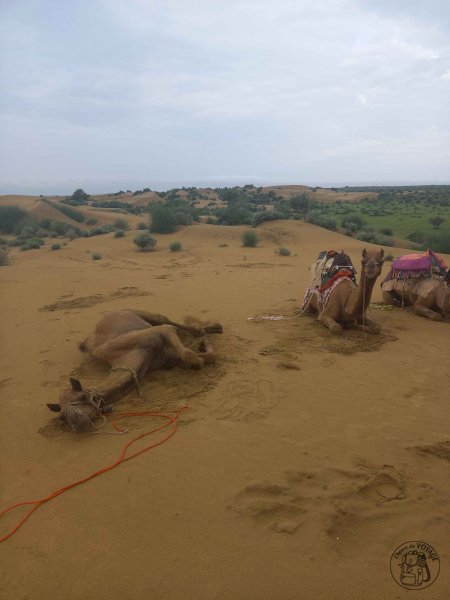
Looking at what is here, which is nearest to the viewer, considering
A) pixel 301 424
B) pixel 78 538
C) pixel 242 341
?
pixel 78 538

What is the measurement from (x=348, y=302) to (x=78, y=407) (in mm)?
4644

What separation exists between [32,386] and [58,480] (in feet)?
6.73

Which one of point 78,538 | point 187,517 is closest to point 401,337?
point 187,517

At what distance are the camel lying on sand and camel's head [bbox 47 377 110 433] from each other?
6.31 meters

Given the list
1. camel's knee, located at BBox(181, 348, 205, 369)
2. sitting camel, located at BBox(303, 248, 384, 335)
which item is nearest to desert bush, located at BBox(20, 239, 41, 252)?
sitting camel, located at BBox(303, 248, 384, 335)

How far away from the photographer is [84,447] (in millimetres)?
3783

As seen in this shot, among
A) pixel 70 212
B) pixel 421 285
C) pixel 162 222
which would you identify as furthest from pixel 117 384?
pixel 70 212

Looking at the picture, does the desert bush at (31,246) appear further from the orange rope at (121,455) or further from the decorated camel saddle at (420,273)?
the orange rope at (121,455)

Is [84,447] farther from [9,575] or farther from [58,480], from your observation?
[9,575]

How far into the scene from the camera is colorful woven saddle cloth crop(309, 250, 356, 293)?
299 inches

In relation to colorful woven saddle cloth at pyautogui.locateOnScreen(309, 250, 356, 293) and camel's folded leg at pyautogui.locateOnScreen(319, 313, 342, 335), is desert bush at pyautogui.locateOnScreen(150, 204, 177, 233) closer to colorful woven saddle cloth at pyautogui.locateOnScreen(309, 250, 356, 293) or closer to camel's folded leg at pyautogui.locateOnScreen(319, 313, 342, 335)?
colorful woven saddle cloth at pyautogui.locateOnScreen(309, 250, 356, 293)

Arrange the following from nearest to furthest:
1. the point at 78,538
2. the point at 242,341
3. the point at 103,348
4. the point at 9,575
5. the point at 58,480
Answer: the point at 9,575, the point at 78,538, the point at 58,480, the point at 103,348, the point at 242,341

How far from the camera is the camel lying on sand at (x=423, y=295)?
8.02 metres
